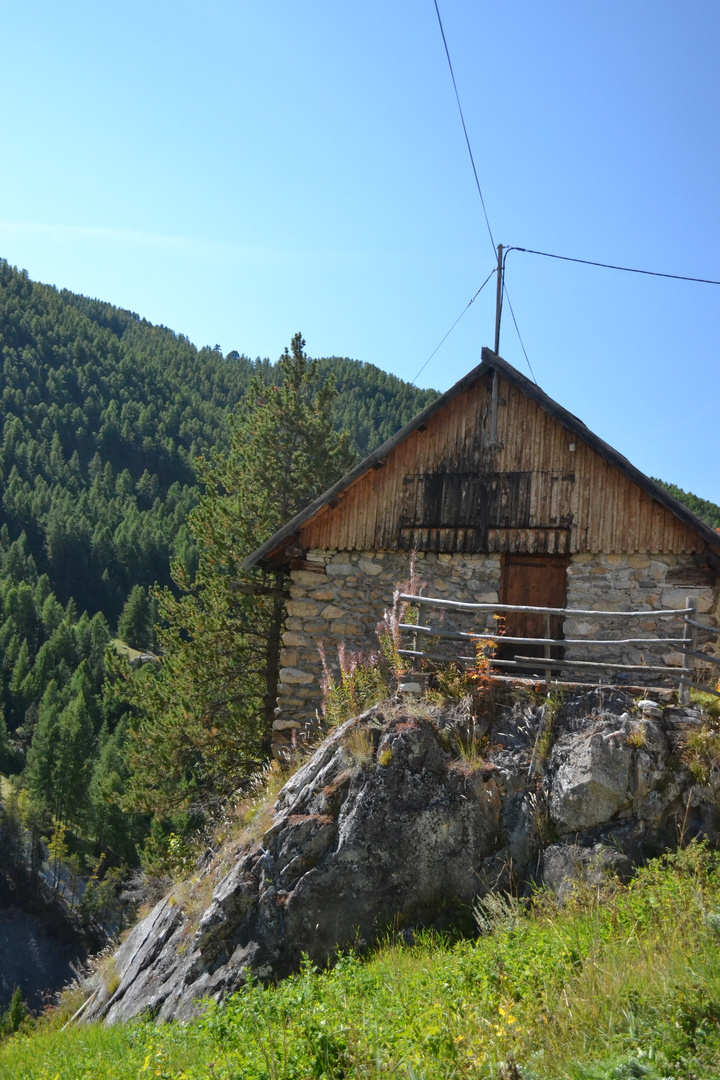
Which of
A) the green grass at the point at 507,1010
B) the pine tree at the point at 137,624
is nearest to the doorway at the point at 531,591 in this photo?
the green grass at the point at 507,1010

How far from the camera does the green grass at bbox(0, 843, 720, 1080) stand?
13.6 feet

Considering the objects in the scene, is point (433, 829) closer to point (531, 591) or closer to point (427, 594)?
point (427, 594)

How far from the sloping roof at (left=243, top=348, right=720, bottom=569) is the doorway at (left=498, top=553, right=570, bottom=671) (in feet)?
5.15

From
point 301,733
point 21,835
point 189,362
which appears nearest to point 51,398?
point 189,362

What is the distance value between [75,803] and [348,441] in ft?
170

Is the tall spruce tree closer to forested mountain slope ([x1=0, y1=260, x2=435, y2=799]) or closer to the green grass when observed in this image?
the green grass

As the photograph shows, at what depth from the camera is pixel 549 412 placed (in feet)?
37.2

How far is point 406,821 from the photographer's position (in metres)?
8.00

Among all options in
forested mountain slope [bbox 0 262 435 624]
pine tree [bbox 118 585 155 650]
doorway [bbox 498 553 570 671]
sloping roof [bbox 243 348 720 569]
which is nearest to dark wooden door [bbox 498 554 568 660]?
doorway [bbox 498 553 570 671]

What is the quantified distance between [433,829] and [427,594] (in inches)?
170

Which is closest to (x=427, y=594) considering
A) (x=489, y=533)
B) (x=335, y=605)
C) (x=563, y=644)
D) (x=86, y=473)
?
(x=489, y=533)

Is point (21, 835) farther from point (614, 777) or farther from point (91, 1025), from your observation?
point (614, 777)

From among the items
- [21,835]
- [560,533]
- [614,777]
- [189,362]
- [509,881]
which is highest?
[189,362]

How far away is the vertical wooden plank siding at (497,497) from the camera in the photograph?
10945 mm
